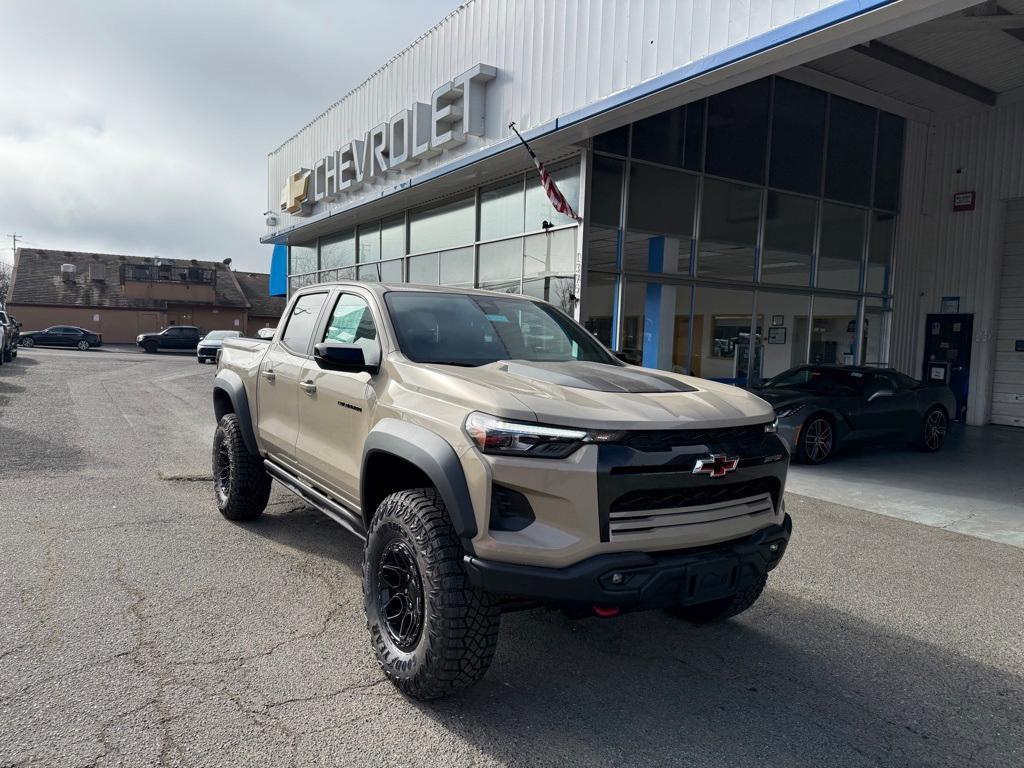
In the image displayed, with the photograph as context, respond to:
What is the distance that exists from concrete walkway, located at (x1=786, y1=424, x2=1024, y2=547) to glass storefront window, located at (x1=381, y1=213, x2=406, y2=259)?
11.6m

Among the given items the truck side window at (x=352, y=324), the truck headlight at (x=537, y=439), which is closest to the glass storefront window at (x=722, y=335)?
the truck side window at (x=352, y=324)

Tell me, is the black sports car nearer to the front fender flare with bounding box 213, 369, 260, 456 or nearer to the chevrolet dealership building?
the chevrolet dealership building

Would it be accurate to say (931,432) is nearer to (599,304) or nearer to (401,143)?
(599,304)

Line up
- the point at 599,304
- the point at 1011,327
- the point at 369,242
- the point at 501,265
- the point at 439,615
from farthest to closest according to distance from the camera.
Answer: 1. the point at 369,242
2. the point at 1011,327
3. the point at 501,265
4. the point at 599,304
5. the point at 439,615

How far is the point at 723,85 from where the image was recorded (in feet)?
27.8

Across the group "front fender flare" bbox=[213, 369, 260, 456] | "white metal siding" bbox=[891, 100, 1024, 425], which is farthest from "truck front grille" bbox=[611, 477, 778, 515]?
"white metal siding" bbox=[891, 100, 1024, 425]

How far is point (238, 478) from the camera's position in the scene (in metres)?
5.30

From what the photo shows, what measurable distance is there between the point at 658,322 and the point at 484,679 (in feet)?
32.9

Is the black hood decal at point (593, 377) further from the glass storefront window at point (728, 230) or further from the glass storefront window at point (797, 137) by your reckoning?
the glass storefront window at point (797, 137)

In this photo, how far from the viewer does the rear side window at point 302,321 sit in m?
4.64

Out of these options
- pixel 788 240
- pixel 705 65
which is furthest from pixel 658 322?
pixel 705 65

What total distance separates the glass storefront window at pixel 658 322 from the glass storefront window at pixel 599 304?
1.48 feet

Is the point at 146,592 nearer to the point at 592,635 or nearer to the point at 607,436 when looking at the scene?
the point at 592,635

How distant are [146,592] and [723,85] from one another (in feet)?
26.9
